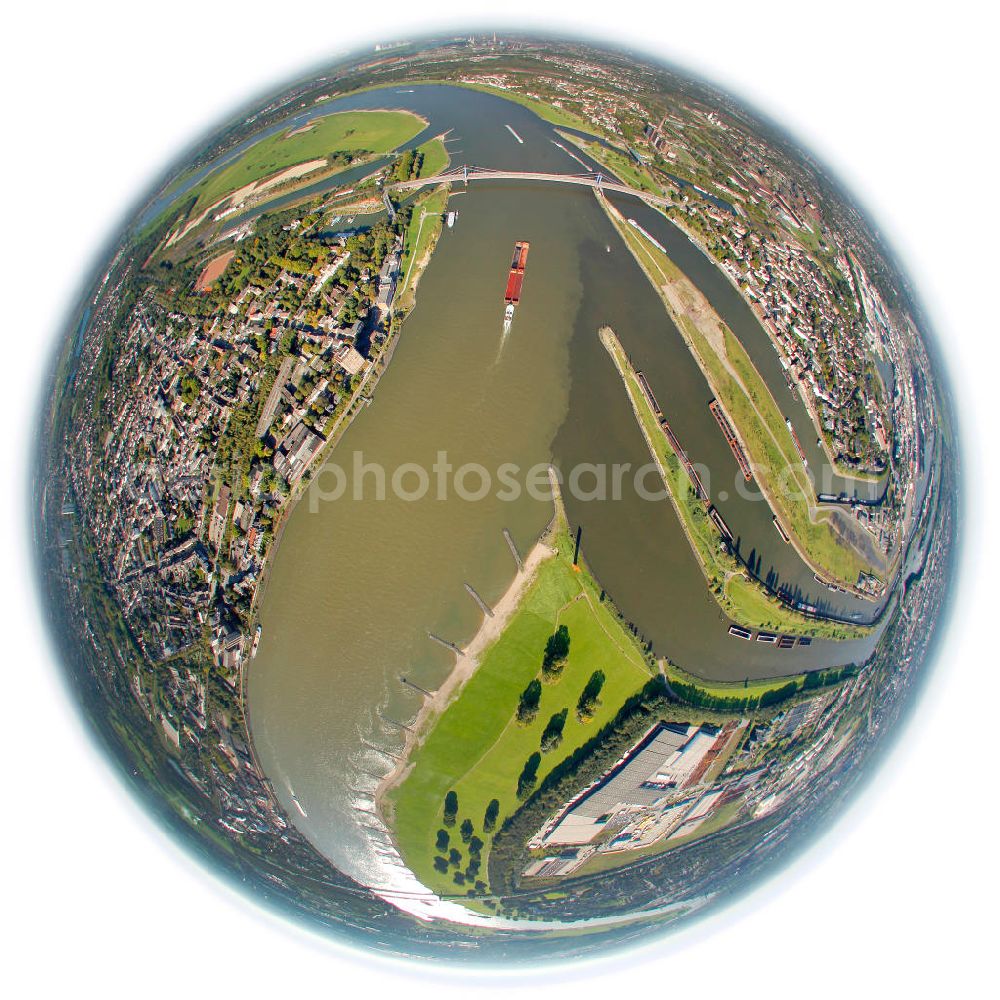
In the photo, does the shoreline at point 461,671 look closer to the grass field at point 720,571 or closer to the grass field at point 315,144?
the grass field at point 720,571

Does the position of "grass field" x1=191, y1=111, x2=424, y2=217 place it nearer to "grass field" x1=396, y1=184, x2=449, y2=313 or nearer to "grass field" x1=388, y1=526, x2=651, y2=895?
"grass field" x1=396, y1=184, x2=449, y2=313

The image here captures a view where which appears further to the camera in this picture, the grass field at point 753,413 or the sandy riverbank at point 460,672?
the grass field at point 753,413

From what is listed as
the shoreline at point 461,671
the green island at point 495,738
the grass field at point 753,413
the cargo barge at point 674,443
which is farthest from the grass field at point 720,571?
the shoreline at point 461,671

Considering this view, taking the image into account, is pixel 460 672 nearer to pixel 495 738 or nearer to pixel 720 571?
pixel 495 738

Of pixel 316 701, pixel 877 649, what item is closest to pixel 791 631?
pixel 877 649

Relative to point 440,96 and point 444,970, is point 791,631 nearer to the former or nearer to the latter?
point 444,970

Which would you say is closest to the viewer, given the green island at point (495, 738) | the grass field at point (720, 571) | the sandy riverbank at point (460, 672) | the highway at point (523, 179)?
the green island at point (495, 738)
